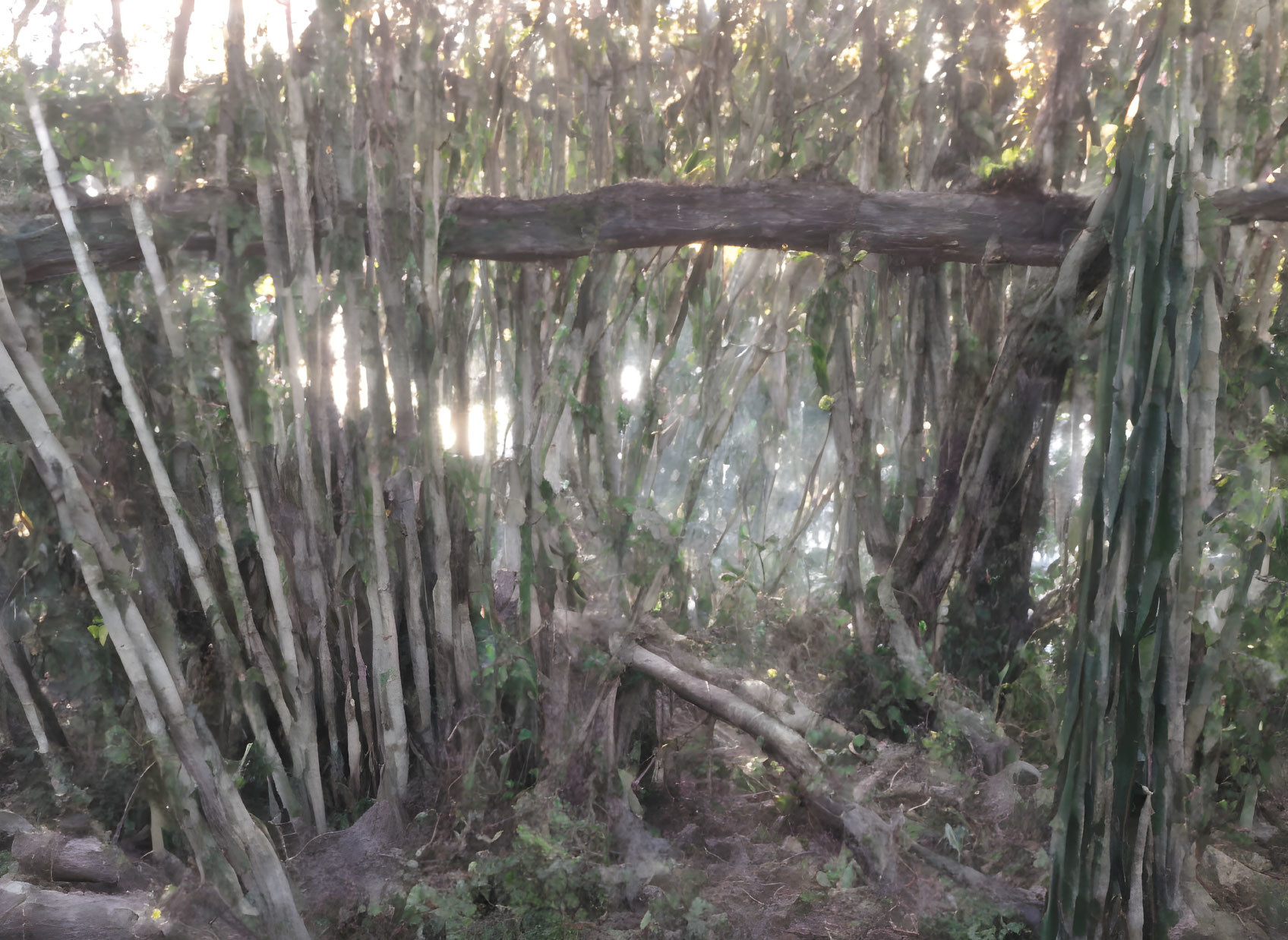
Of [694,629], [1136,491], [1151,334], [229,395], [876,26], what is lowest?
[694,629]

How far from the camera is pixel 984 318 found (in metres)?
3.65

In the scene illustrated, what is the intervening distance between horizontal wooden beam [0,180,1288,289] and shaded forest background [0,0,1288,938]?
1 cm

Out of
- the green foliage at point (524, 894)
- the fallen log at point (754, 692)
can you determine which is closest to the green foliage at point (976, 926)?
the fallen log at point (754, 692)

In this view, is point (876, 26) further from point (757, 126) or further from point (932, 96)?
point (757, 126)

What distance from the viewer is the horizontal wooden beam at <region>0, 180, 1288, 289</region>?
2.62 metres

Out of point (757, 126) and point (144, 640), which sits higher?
point (757, 126)

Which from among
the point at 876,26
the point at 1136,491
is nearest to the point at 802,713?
the point at 1136,491

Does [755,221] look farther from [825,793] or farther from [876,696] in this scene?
[876,696]

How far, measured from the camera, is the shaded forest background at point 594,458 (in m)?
2.14

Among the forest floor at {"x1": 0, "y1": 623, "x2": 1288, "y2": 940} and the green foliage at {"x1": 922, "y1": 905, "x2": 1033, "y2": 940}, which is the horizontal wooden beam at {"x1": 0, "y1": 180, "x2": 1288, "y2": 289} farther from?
the green foliage at {"x1": 922, "y1": 905, "x2": 1033, "y2": 940}

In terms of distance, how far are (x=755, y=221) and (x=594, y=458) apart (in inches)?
40.0

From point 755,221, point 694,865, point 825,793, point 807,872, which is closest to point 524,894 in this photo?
point 694,865

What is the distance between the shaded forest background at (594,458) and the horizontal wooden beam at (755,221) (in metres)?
0.01

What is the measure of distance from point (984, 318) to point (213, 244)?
2957 millimetres
